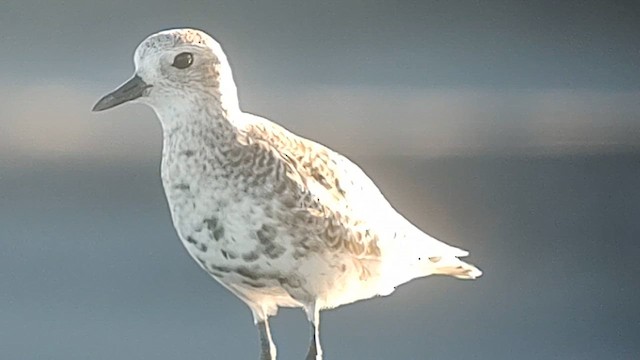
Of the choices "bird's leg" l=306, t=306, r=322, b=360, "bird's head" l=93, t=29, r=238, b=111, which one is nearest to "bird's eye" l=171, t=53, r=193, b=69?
"bird's head" l=93, t=29, r=238, b=111

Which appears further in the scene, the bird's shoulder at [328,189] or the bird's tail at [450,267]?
the bird's tail at [450,267]

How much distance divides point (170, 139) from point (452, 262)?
0.24m

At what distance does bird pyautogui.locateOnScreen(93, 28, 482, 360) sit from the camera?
1.98 feet

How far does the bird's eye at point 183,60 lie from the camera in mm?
596

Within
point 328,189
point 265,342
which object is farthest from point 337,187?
point 265,342

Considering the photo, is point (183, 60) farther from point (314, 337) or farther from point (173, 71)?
point (314, 337)

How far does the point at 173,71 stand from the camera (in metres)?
0.60

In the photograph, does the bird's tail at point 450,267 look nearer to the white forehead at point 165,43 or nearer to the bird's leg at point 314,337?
the bird's leg at point 314,337

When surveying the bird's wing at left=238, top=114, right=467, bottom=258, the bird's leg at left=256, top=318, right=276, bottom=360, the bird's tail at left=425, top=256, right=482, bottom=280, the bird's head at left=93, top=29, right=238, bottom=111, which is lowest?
the bird's leg at left=256, top=318, right=276, bottom=360

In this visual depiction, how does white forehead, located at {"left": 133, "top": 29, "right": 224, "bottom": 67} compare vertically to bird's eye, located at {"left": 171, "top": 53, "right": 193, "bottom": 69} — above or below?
above

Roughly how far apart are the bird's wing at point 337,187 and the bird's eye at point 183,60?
60mm

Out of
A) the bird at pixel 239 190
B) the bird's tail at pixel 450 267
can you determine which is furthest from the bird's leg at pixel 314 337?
the bird's tail at pixel 450 267

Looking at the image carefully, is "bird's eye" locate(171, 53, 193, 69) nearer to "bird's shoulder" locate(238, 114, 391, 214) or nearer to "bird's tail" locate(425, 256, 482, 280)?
"bird's shoulder" locate(238, 114, 391, 214)

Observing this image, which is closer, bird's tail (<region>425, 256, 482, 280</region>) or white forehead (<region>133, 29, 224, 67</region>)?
white forehead (<region>133, 29, 224, 67</region>)
